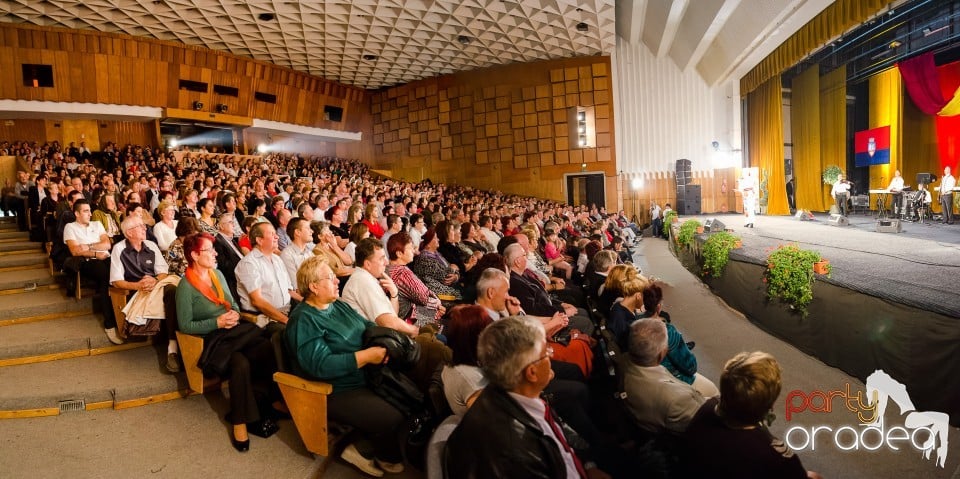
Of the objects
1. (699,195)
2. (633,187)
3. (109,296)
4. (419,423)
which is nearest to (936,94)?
(699,195)

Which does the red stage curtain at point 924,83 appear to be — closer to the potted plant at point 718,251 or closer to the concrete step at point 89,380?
the potted plant at point 718,251

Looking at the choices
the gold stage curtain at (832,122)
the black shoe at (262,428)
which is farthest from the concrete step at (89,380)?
the gold stage curtain at (832,122)

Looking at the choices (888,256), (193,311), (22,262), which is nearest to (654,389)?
(193,311)

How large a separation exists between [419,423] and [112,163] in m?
12.9

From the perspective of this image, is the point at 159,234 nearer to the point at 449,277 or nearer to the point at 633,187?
the point at 449,277

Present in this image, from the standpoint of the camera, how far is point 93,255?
3.90 metres

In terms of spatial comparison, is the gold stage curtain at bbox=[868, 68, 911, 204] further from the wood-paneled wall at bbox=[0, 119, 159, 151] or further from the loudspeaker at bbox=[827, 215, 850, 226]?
the wood-paneled wall at bbox=[0, 119, 159, 151]

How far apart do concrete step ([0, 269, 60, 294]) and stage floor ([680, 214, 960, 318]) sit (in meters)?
6.14

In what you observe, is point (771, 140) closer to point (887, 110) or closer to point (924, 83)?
point (887, 110)

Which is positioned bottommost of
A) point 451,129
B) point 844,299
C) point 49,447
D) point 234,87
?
point 49,447

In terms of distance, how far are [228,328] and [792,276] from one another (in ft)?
13.4

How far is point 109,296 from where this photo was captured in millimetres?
3268

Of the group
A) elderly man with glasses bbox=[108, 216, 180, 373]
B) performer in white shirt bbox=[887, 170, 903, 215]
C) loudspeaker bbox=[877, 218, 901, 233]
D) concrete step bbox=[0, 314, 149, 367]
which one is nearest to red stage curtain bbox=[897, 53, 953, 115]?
performer in white shirt bbox=[887, 170, 903, 215]

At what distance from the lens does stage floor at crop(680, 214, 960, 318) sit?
332cm
